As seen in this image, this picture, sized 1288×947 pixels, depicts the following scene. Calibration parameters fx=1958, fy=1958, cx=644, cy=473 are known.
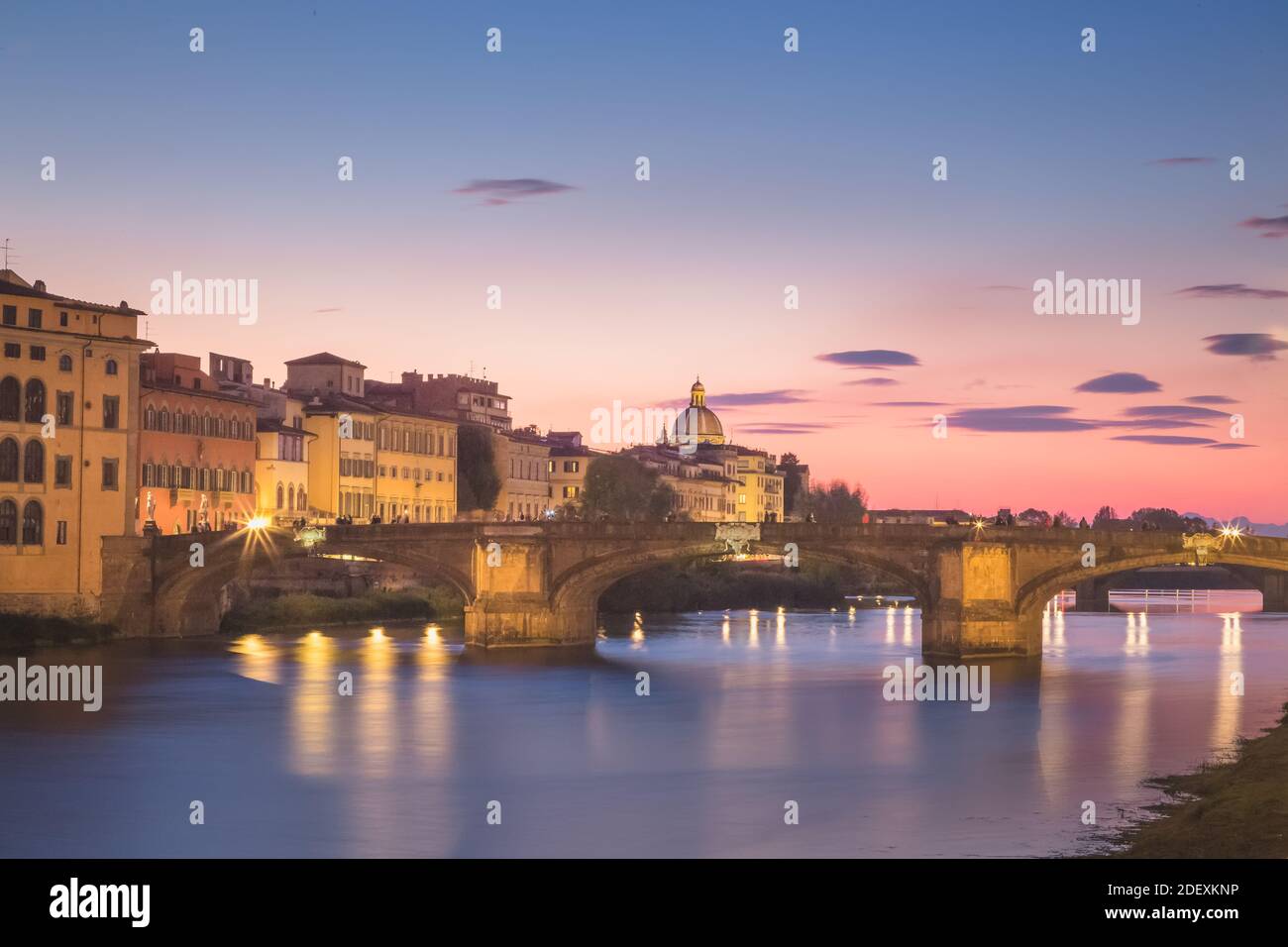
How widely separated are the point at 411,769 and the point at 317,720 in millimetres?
8535

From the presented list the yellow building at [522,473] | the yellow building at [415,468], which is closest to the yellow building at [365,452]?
the yellow building at [415,468]

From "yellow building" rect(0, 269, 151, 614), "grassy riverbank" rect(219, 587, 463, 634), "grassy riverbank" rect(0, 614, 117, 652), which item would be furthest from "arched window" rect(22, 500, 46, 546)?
"grassy riverbank" rect(219, 587, 463, 634)

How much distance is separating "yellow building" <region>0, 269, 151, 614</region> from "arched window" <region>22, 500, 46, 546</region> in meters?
0.03

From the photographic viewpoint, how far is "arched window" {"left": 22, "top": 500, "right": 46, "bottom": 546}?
2469 inches

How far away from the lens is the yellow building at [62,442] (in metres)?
62.1

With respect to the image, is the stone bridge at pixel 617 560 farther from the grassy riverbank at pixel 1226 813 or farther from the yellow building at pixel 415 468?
the yellow building at pixel 415 468

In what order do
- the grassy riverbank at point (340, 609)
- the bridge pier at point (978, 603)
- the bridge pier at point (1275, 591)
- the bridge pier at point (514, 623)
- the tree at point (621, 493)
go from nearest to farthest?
the bridge pier at point (978, 603) → the bridge pier at point (514, 623) → the grassy riverbank at point (340, 609) → the bridge pier at point (1275, 591) → the tree at point (621, 493)

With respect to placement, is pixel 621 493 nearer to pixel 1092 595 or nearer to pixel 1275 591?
pixel 1092 595

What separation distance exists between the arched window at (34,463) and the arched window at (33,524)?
0.77m

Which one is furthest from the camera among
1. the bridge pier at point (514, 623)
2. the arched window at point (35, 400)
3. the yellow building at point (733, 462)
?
the yellow building at point (733, 462)

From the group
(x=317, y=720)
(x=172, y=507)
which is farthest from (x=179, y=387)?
(x=317, y=720)

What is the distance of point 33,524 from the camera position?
62906mm

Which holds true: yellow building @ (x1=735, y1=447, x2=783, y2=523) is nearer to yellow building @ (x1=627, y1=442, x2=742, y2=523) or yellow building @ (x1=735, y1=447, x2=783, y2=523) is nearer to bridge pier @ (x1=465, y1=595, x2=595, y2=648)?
yellow building @ (x1=627, y1=442, x2=742, y2=523)
